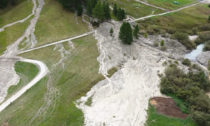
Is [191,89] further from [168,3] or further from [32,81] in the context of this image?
[168,3]

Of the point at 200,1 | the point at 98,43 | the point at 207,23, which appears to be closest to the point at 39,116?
the point at 98,43

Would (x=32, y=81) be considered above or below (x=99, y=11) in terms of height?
below

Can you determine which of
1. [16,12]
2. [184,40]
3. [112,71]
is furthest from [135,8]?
[16,12]

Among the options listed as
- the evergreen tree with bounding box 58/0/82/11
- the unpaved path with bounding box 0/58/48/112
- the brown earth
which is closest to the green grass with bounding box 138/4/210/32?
the evergreen tree with bounding box 58/0/82/11

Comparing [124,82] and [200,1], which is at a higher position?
[200,1]

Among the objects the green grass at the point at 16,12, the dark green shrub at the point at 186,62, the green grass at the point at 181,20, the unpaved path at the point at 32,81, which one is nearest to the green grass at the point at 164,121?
the dark green shrub at the point at 186,62

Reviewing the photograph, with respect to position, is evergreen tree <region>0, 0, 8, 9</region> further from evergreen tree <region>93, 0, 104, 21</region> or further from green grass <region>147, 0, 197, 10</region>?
green grass <region>147, 0, 197, 10</region>

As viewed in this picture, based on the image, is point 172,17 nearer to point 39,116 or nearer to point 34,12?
point 34,12
